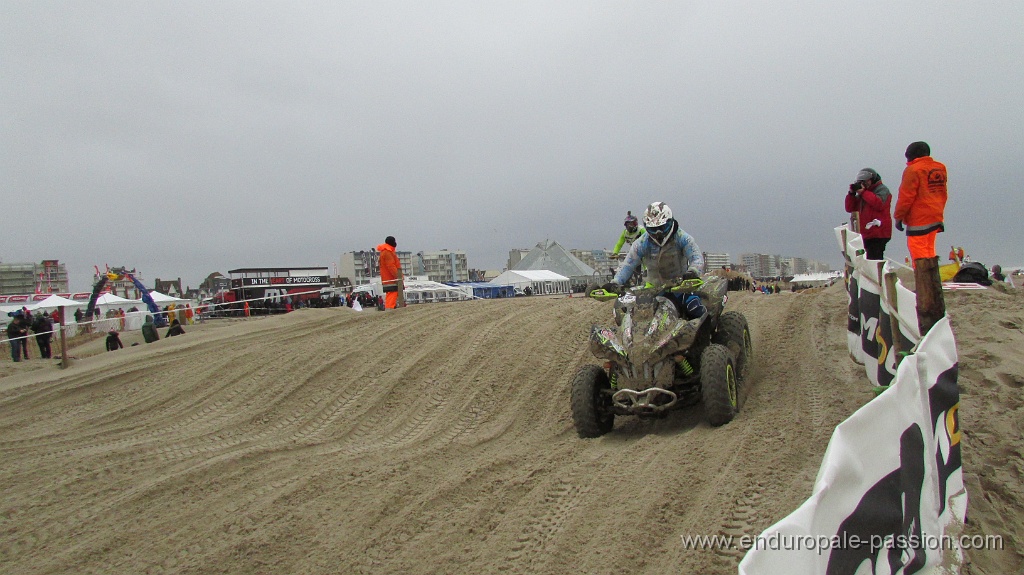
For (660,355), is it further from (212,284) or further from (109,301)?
(212,284)

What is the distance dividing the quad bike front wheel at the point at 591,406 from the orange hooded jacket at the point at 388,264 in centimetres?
783

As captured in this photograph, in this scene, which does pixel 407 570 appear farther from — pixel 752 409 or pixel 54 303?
pixel 54 303

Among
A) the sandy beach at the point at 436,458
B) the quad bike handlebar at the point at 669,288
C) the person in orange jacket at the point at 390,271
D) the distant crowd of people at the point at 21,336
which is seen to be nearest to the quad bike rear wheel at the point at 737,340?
the sandy beach at the point at 436,458

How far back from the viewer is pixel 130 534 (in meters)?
3.92

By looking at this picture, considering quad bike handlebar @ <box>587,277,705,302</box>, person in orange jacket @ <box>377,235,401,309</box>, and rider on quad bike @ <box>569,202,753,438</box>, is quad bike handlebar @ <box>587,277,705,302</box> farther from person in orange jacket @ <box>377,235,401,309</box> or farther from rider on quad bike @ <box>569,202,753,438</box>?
person in orange jacket @ <box>377,235,401,309</box>

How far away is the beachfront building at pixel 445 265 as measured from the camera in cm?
7294

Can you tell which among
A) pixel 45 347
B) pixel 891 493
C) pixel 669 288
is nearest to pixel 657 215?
pixel 669 288

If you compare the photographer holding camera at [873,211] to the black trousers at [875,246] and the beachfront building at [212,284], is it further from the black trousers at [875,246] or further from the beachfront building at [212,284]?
the beachfront building at [212,284]

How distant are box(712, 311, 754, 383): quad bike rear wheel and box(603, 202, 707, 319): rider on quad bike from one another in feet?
2.32

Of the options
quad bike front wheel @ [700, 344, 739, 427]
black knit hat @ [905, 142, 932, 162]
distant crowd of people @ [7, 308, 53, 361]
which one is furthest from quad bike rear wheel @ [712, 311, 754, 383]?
distant crowd of people @ [7, 308, 53, 361]

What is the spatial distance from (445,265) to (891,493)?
7487cm

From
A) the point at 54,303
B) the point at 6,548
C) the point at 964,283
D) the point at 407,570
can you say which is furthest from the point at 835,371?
the point at 54,303

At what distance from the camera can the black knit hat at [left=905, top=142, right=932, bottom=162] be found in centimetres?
634

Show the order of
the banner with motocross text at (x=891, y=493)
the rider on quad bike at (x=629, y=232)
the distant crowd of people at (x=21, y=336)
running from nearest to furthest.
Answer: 1. the banner with motocross text at (x=891, y=493)
2. the rider on quad bike at (x=629, y=232)
3. the distant crowd of people at (x=21, y=336)
